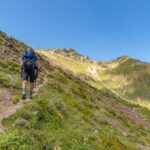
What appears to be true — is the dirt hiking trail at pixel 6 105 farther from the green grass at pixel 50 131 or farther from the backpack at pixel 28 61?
the backpack at pixel 28 61

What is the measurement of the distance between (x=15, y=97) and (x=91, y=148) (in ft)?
21.6

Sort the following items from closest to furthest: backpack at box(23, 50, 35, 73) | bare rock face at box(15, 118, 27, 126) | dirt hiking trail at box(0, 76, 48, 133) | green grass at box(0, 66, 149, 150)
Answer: green grass at box(0, 66, 149, 150) < bare rock face at box(15, 118, 27, 126) < dirt hiking trail at box(0, 76, 48, 133) < backpack at box(23, 50, 35, 73)

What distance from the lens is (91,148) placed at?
1540 centimetres

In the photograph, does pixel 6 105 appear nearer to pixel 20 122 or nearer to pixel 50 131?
pixel 20 122

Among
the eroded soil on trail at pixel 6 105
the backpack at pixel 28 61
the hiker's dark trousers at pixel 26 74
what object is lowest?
the eroded soil on trail at pixel 6 105

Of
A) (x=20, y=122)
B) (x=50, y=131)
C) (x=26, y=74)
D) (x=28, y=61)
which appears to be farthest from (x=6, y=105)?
(x=50, y=131)

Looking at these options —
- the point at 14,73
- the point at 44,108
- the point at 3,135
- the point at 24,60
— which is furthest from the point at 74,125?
the point at 14,73

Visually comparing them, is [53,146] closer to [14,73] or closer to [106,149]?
[106,149]

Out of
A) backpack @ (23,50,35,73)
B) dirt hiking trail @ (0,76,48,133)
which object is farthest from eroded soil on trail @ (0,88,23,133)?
backpack @ (23,50,35,73)

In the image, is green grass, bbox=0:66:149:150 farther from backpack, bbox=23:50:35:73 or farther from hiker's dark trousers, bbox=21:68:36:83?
backpack, bbox=23:50:35:73

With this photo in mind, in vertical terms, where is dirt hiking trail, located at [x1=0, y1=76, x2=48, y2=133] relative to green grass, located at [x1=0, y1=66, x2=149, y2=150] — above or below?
above

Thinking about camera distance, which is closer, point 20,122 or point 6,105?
point 20,122

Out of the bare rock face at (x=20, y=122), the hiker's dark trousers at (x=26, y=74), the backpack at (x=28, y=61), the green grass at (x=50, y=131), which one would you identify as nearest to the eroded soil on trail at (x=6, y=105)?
the bare rock face at (x=20, y=122)

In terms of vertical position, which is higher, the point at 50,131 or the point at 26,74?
the point at 26,74
